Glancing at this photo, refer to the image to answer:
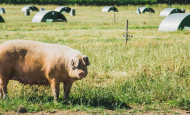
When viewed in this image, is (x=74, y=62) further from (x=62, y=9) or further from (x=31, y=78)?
(x=62, y=9)

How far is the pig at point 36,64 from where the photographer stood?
4797 mm

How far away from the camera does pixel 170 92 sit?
5742 millimetres

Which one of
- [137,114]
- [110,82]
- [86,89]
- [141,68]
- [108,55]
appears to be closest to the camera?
[137,114]

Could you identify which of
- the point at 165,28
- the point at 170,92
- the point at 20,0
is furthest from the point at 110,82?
the point at 20,0

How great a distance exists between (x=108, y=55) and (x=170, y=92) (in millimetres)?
3488

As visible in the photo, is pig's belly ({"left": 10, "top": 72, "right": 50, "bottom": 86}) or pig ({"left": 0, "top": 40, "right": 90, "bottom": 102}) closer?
pig ({"left": 0, "top": 40, "right": 90, "bottom": 102})

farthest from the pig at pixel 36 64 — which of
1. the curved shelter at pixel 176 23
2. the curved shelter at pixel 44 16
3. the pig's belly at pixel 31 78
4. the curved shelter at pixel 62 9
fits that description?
the curved shelter at pixel 62 9

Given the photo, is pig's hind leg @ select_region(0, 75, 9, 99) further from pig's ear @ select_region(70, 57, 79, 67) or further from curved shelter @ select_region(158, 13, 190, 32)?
curved shelter @ select_region(158, 13, 190, 32)

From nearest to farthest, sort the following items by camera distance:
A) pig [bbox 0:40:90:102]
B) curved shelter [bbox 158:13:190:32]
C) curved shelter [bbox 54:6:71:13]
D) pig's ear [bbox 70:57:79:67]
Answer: pig's ear [bbox 70:57:79:67], pig [bbox 0:40:90:102], curved shelter [bbox 158:13:190:32], curved shelter [bbox 54:6:71:13]

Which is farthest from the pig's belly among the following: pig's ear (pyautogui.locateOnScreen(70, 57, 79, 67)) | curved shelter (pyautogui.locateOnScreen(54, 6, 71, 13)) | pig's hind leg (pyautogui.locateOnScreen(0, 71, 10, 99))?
curved shelter (pyautogui.locateOnScreen(54, 6, 71, 13))

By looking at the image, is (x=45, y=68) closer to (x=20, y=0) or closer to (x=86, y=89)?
(x=86, y=89)

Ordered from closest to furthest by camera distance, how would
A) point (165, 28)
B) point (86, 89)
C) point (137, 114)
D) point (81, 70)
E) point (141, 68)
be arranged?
1. point (81, 70)
2. point (137, 114)
3. point (86, 89)
4. point (141, 68)
5. point (165, 28)

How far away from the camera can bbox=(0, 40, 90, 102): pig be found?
480 cm

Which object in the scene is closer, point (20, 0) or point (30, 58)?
point (30, 58)
